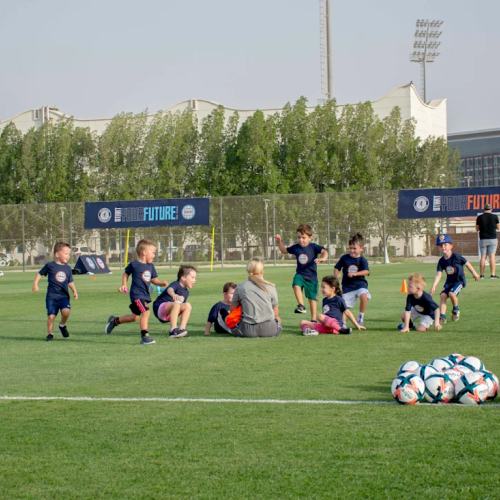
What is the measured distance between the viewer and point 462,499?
12.6ft

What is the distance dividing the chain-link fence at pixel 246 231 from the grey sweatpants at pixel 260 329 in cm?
2780

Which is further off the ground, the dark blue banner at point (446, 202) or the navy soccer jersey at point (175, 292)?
the dark blue banner at point (446, 202)

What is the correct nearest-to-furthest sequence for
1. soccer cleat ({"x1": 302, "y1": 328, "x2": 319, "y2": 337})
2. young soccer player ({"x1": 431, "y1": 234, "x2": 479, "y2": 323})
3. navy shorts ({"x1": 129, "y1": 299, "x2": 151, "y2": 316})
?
navy shorts ({"x1": 129, "y1": 299, "x2": 151, "y2": 316}) < soccer cleat ({"x1": 302, "y1": 328, "x2": 319, "y2": 337}) < young soccer player ({"x1": 431, "y1": 234, "x2": 479, "y2": 323})

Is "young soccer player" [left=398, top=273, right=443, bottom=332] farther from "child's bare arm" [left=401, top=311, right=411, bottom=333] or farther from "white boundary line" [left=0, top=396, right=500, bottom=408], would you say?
"white boundary line" [left=0, top=396, right=500, bottom=408]

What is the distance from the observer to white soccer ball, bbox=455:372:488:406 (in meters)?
5.96

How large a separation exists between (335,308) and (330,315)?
0.13 metres

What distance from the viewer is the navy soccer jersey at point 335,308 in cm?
1115

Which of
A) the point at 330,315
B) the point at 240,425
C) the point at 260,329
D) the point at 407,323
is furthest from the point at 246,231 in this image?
the point at 240,425

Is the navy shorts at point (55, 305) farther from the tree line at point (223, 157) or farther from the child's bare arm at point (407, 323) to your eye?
the tree line at point (223, 157)

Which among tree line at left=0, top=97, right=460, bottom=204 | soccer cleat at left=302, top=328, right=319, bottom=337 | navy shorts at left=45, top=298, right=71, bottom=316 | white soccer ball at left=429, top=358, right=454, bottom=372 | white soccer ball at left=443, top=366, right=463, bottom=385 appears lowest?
soccer cleat at left=302, top=328, right=319, bottom=337

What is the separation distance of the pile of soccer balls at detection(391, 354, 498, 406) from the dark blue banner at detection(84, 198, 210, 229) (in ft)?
113

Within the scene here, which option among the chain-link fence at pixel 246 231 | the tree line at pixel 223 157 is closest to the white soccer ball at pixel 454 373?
the chain-link fence at pixel 246 231

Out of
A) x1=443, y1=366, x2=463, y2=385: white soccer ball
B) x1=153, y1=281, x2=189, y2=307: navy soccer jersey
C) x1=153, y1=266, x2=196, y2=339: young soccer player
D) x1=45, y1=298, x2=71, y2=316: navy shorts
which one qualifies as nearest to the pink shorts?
x1=153, y1=266, x2=196, y2=339: young soccer player

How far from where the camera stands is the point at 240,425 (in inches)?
213
